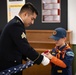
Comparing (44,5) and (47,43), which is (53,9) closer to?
(44,5)

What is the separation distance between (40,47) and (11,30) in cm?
154

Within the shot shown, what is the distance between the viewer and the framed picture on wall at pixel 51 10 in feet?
11.3

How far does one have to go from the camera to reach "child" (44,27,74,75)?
7.20ft

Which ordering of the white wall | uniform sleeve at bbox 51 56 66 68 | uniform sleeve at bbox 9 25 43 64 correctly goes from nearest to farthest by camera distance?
uniform sleeve at bbox 9 25 43 64, uniform sleeve at bbox 51 56 66 68, the white wall

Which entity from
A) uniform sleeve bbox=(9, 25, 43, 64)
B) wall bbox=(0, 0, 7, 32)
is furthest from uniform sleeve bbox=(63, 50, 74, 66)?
wall bbox=(0, 0, 7, 32)

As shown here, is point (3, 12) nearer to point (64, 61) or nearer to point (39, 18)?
point (39, 18)

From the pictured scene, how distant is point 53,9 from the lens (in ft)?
11.3

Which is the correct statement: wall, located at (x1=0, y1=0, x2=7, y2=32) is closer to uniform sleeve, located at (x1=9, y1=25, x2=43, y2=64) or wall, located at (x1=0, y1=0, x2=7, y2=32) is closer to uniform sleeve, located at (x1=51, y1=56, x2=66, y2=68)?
uniform sleeve, located at (x1=51, y1=56, x2=66, y2=68)

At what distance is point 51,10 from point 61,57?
1.38 meters

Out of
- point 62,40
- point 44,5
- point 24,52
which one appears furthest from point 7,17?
point 24,52

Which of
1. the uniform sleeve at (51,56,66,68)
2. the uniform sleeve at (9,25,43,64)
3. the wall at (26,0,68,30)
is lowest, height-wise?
the uniform sleeve at (51,56,66,68)

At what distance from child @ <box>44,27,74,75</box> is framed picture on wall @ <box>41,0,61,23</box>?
1146 millimetres

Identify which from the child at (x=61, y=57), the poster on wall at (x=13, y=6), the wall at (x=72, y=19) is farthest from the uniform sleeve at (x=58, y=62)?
the poster on wall at (x=13, y=6)

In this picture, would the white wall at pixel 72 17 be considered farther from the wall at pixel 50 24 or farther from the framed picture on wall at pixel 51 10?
the framed picture on wall at pixel 51 10
